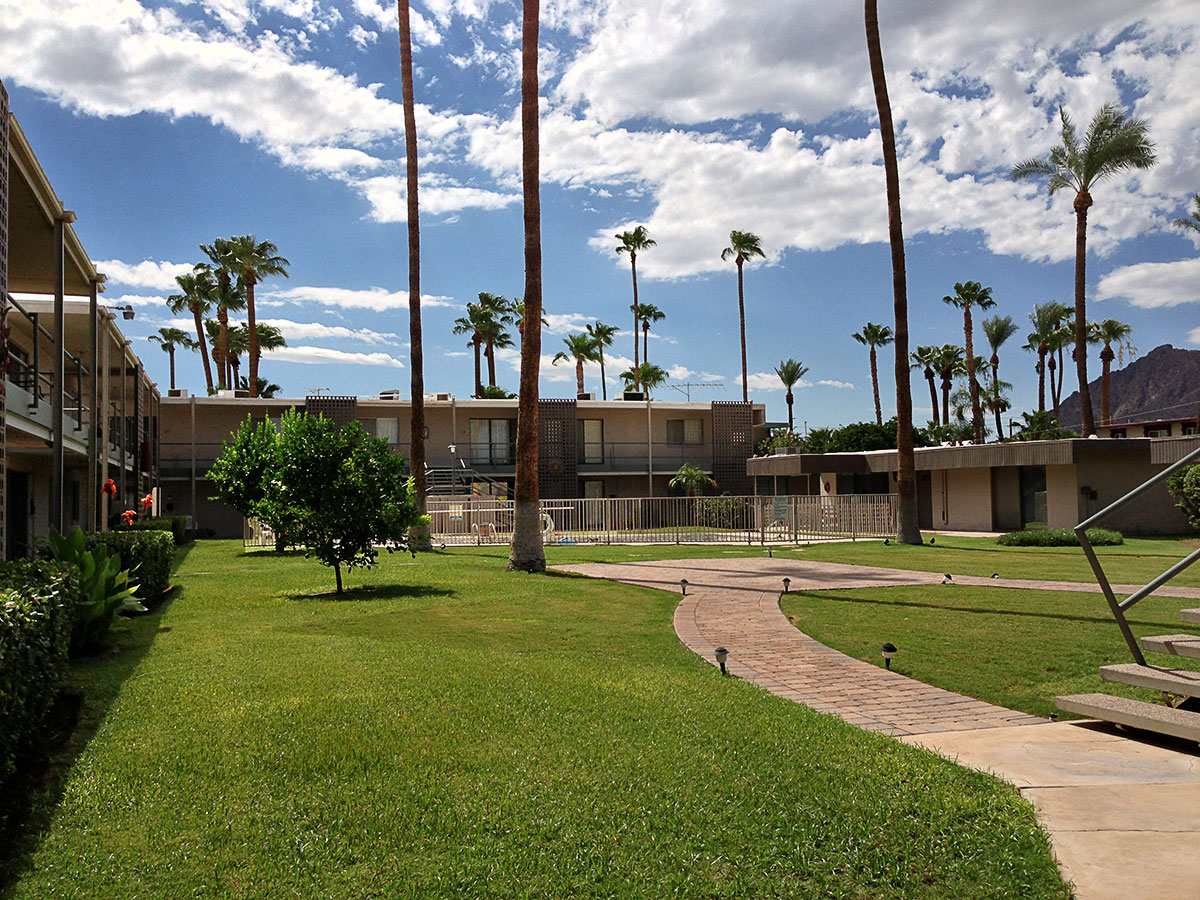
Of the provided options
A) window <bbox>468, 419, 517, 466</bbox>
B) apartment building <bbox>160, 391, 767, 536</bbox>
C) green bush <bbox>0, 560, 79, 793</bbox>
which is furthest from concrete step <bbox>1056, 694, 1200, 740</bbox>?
window <bbox>468, 419, 517, 466</bbox>

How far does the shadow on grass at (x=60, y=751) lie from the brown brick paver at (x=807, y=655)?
471cm

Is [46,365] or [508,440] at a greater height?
[46,365]

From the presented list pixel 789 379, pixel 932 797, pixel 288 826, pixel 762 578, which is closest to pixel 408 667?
pixel 288 826

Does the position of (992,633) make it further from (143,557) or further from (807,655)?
(143,557)

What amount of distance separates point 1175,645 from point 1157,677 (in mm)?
635

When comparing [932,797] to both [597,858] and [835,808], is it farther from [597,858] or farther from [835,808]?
[597,858]

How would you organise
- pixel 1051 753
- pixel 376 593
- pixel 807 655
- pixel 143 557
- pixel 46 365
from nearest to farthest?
1. pixel 1051 753
2. pixel 807 655
3. pixel 143 557
4. pixel 376 593
5. pixel 46 365

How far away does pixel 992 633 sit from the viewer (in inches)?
377

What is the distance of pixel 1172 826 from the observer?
4145mm

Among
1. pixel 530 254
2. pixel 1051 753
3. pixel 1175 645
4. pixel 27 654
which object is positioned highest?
pixel 530 254

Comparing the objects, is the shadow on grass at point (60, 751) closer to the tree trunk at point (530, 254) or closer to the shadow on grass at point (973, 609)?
the shadow on grass at point (973, 609)

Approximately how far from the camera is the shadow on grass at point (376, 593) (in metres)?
12.9

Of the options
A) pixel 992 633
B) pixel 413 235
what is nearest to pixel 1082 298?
pixel 413 235

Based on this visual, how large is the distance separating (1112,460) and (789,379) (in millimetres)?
45944
